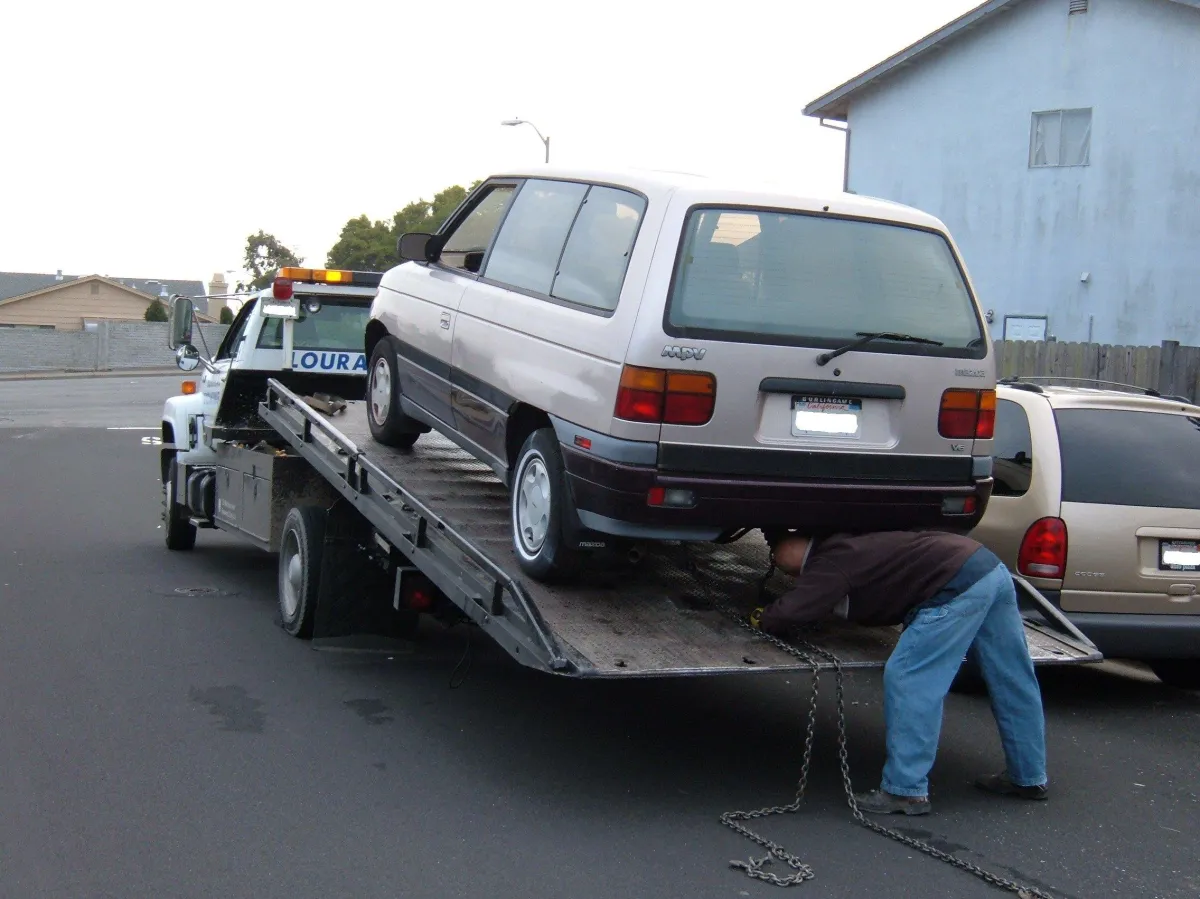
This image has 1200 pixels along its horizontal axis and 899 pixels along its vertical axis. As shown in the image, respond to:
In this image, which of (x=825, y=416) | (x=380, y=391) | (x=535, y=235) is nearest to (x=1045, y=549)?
(x=825, y=416)

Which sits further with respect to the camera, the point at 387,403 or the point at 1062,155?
the point at 1062,155

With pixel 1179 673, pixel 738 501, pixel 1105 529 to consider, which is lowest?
pixel 1179 673

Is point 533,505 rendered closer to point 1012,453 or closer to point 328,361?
point 1012,453

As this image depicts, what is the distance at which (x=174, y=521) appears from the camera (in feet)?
42.8

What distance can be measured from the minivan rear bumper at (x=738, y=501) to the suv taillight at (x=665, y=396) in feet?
0.71

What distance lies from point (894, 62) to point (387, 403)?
22.3 m

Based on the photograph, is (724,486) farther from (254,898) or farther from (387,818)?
(254,898)

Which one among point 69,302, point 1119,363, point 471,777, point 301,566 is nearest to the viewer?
point 471,777

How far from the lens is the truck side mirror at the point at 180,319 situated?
11711 millimetres

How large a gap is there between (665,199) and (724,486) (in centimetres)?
124

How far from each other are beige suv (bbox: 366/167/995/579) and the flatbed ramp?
0.31 meters

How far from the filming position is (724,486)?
5.95 metres

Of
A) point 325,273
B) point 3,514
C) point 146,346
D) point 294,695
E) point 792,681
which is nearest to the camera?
point 294,695


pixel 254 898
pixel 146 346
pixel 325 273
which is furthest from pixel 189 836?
pixel 146 346
